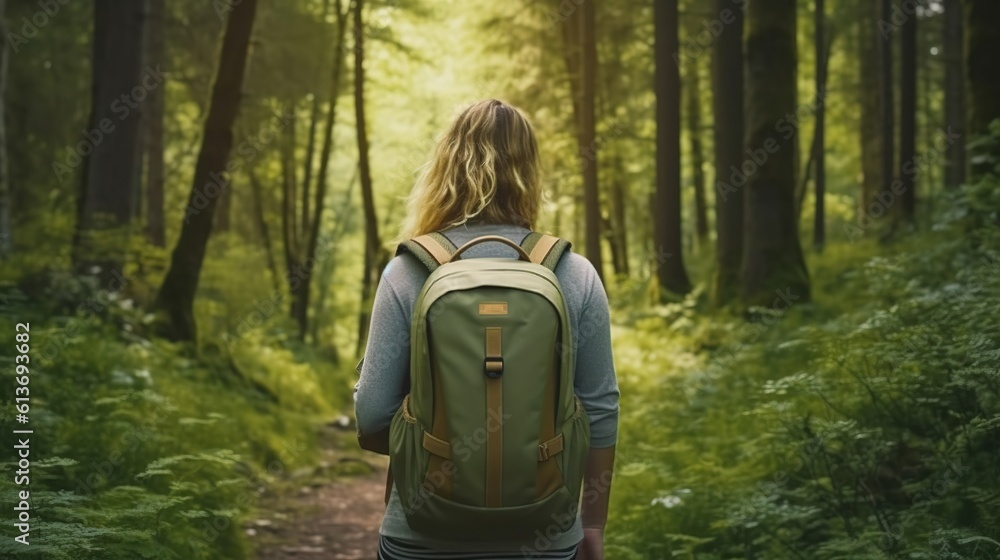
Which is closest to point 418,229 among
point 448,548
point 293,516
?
point 448,548

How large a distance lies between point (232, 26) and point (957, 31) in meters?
16.7

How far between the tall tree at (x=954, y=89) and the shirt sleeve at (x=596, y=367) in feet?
65.1

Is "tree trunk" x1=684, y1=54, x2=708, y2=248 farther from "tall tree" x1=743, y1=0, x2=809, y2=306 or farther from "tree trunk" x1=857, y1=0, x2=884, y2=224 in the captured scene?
"tall tree" x1=743, y1=0, x2=809, y2=306

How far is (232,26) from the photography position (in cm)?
1149

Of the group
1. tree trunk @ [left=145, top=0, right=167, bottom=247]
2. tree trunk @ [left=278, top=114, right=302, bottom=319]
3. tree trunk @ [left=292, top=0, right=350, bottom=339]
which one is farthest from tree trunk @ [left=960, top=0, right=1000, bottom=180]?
tree trunk @ [left=278, top=114, right=302, bottom=319]

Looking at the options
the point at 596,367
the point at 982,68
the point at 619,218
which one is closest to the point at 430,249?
Result: the point at 596,367

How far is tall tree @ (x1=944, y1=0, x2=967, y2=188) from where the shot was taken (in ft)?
70.1

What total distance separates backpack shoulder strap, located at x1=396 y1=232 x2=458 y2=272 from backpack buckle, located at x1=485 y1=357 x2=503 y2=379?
358 millimetres

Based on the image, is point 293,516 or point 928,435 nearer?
point 928,435

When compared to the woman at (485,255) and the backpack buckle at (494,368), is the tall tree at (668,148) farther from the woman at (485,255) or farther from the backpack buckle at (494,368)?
Result: the backpack buckle at (494,368)

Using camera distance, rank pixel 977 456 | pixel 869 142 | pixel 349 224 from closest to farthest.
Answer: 1. pixel 977 456
2. pixel 869 142
3. pixel 349 224

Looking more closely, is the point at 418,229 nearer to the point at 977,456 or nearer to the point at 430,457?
the point at 430,457

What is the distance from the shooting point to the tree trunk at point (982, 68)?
10.5 meters

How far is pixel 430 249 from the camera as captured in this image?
2.78 meters
